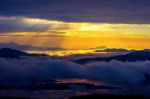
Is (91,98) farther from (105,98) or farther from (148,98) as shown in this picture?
(148,98)

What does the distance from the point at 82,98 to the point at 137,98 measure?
68.2ft

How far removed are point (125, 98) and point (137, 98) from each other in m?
5.34

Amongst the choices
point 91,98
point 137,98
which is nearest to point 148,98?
point 137,98

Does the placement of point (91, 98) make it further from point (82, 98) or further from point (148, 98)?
point (148, 98)

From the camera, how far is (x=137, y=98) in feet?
623

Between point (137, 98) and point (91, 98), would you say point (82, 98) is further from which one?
point (137, 98)

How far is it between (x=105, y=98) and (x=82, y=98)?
36.4 feet

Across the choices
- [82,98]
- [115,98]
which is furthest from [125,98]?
[82,98]

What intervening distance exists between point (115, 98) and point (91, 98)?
8.94 meters

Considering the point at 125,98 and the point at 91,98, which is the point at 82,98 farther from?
the point at 125,98

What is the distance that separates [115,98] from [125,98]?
11.8 feet

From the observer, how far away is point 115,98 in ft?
635

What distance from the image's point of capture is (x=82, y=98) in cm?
19750

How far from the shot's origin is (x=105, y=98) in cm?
18988
